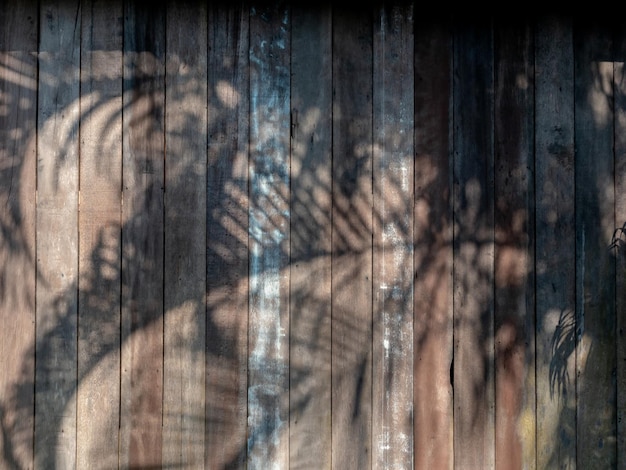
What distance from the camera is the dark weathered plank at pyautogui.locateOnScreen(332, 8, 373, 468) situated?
1873 mm

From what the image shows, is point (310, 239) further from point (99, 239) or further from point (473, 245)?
point (99, 239)

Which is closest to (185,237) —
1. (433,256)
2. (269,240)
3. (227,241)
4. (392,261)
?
(227,241)

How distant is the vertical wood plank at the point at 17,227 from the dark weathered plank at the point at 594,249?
1942mm

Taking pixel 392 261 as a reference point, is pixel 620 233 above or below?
above

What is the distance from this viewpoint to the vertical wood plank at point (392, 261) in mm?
1878

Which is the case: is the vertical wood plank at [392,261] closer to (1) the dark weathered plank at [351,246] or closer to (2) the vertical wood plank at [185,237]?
(1) the dark weathered plank at [351,246]

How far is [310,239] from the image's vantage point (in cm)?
188

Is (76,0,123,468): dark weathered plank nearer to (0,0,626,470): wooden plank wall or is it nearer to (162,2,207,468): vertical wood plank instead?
(0,0,626,470): wooden plank wall

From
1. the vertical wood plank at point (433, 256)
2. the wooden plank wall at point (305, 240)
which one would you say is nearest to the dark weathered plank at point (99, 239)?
the wooden plank wall at point (305, 240)

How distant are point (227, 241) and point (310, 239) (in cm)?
29

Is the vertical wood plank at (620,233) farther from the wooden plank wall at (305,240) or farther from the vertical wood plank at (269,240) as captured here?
the vertical wood plank at (269,240)

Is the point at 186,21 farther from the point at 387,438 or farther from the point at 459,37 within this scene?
the point at 387,438

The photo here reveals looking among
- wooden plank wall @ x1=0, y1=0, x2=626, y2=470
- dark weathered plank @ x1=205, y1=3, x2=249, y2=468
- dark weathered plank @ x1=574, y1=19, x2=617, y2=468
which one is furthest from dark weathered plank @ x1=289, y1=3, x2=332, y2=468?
dark weathered plank @ x1=574, y1=19, x2=617, y2=468

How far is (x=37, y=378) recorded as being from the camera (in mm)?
1844
